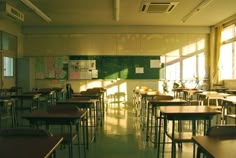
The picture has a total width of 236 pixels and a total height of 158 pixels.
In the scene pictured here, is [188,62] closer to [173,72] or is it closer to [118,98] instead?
[173,72]

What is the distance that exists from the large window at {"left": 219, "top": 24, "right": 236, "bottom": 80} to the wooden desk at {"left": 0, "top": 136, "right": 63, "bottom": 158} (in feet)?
31.5

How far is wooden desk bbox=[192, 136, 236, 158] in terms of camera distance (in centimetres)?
155

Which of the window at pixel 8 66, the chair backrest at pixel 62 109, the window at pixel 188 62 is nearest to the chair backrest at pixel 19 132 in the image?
the chair backrest at pixel 62 109

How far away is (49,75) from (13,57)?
1539 mm

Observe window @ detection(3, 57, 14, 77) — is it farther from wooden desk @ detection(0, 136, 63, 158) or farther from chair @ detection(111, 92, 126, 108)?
wooden desk @ detection(0, 136, 63, 158)

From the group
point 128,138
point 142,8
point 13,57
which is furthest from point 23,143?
point 13,57

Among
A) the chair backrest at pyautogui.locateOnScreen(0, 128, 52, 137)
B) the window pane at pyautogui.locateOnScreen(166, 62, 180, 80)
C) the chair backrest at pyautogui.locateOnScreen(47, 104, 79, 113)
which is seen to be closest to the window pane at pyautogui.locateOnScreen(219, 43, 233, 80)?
the window pane at pyautogui.locateOnScreen(166, 62, 180, 80)

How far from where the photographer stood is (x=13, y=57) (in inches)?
436

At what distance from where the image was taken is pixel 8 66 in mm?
10664

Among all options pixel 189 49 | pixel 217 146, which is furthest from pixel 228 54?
pixel 217 146

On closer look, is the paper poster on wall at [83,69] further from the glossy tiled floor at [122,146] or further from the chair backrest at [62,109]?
the chair backrest at [62,109]

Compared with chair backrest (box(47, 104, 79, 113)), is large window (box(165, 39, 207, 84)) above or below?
above

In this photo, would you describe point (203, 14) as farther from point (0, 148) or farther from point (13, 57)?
point (0, 148)

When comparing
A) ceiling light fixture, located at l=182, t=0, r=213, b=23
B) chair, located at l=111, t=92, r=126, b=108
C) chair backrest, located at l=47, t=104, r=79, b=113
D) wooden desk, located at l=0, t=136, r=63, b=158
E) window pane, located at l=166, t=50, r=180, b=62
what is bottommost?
chair, located at l=111, t=92, r=126, b=108
